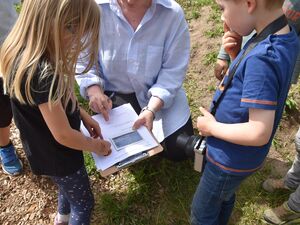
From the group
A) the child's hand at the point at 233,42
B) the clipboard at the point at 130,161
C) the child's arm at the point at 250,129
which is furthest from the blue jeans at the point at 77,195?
the child's hand at the point at 233,42

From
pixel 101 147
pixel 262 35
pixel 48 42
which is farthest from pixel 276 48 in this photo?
pixel 101 147

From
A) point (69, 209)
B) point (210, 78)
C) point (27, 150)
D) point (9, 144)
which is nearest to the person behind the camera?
point (27, 150)

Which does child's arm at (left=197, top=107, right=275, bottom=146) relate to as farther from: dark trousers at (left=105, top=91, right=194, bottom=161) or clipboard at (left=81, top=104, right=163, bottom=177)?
dark trousers at (left=105, top=91, right=194, bottom=161)

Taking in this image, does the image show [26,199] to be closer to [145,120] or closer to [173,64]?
[145,120]

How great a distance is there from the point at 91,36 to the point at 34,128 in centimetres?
51

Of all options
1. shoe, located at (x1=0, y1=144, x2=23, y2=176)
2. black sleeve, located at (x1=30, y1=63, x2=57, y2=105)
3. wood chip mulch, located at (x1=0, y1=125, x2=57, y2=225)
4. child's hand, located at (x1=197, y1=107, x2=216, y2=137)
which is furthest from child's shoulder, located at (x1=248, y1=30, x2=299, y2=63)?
shoe, located at (x1=0, y1=144, x2=23, y2=176)

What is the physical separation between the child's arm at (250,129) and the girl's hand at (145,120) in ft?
2.39

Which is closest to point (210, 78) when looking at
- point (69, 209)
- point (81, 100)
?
point (81, 100)

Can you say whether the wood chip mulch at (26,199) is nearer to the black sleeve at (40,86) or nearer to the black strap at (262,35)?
the black sleeve at (40,86)

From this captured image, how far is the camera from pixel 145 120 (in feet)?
7.48

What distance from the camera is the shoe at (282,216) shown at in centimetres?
234

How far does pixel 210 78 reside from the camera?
3402 mm

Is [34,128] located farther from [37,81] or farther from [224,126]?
[224,126]

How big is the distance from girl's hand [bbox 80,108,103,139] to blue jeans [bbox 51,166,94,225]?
0.24 meters
